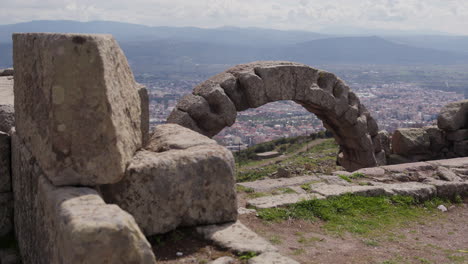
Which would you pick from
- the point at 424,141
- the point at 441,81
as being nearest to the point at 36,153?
the point at 424,141

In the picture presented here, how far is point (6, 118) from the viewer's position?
4.91 m

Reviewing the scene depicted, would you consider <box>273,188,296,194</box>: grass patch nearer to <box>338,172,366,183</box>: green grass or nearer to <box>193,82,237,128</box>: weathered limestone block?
<box>338,172,366,183</box>: green grass

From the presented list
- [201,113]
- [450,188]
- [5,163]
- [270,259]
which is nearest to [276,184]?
[201,113]

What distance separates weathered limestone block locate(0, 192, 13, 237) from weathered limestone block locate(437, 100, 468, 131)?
11.9 metres

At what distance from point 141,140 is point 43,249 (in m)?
1.35

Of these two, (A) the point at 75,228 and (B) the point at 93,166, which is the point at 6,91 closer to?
(B) the point at 93,166

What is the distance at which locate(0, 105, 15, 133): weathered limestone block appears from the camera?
489cm

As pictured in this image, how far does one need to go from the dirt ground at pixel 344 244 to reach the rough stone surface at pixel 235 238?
67 millimetres

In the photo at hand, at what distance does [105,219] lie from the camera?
9.15ft

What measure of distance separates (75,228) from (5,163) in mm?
2344

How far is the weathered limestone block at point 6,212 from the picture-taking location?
459 cm

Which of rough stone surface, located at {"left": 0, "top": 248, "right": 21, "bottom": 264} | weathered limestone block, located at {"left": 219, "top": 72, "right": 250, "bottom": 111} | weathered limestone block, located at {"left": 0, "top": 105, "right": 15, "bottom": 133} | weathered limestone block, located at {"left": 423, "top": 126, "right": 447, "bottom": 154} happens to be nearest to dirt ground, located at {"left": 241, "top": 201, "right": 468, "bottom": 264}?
rough stone surface, located at {"left": 0, "top": 248, "right": 21, "bottom": 264}

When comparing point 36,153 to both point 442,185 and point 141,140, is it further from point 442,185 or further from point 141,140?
point 442,185

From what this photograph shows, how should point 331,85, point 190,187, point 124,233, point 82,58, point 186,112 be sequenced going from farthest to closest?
point 331,85, point 186,112, point 190,187, point 82,58, point 124,233
